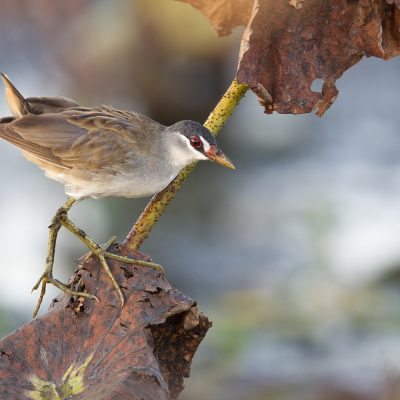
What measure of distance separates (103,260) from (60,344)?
300 millimetres

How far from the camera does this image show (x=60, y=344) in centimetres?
266

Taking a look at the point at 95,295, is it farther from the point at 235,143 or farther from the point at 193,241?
the point at 235,143

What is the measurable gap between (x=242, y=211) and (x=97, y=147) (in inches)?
268

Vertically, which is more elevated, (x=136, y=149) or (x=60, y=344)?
(x=136, y=149)

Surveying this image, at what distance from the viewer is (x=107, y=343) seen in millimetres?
2607

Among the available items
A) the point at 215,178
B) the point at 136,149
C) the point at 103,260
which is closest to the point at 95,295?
the point at 103,260

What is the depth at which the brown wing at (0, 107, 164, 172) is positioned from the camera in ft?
12.9

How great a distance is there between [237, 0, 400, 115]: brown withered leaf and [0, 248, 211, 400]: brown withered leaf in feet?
2.09

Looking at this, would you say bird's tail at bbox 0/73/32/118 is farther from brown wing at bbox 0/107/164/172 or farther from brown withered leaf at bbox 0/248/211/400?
brown withered leaf at bbox 0/248/211/400

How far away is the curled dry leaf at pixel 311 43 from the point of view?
275cm

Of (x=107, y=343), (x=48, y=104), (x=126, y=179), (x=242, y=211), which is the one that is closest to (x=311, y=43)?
(x=107, y=343)

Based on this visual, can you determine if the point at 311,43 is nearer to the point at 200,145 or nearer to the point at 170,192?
the point at 170,192


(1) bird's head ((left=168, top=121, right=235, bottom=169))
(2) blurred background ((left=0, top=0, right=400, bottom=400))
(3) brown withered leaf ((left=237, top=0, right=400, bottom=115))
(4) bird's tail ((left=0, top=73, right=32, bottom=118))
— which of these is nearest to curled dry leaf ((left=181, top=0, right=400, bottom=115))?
(3) brown withered leaf ((left=237, top=0, right=400, bottom=115))

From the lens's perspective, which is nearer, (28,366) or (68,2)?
(28,366)
